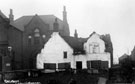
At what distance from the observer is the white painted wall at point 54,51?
5576cm

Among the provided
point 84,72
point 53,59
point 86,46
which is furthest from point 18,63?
point 84,72

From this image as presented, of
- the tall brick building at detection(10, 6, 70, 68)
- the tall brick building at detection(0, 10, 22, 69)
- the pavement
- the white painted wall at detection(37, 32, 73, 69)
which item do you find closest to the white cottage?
the white painted wall at detection(37, 32, 73, 69)

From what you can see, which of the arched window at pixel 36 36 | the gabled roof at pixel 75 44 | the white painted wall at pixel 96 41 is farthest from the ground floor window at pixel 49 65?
the arched window at pixel 36 36

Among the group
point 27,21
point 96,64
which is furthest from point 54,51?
point 27,21

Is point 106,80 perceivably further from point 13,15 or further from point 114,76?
point 13,15

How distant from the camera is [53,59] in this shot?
184 feet

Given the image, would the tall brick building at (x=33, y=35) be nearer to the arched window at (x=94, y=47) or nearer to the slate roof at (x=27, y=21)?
the slate roof at (x=27, y=21)

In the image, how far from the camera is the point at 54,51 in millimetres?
56281

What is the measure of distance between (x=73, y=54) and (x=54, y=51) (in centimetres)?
393

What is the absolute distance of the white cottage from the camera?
176 ft

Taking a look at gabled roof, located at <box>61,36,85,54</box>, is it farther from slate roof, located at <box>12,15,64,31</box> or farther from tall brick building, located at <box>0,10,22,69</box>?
tall brick building, located at <box>0,10,22,69</box>

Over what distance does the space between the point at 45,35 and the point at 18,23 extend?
34.6 feet

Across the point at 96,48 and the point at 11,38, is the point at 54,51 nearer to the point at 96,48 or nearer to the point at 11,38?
the point at 96,48

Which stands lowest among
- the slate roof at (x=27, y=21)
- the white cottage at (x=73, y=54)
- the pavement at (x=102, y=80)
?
the pavement at (x=102, y=80)
